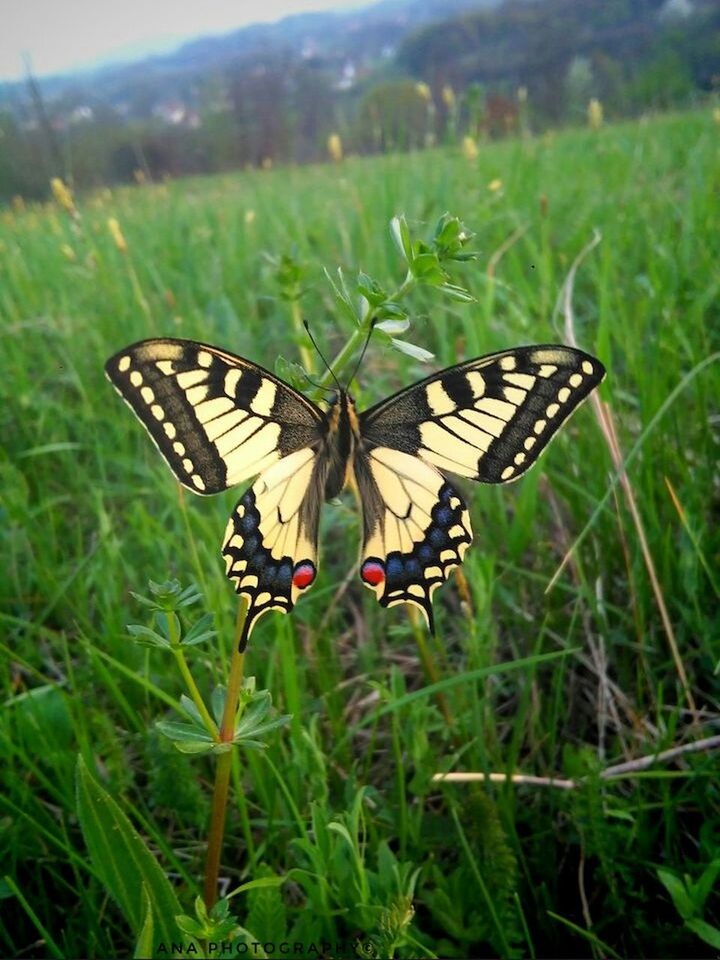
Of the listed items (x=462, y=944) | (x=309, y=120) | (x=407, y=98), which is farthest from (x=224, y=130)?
(x=462, y=944)

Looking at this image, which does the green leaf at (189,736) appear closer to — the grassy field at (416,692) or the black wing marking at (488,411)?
the grassy field at (416,692)

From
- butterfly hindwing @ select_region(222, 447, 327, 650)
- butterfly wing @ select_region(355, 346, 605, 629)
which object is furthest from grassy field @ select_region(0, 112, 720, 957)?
butterfly wing @ select_region(355, 346, 605, 629)

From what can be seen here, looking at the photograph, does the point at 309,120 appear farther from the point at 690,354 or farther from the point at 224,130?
the point at 690,354

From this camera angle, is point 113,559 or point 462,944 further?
point 113,559

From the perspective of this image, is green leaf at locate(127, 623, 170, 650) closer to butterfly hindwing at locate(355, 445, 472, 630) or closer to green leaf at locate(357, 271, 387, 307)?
butterfly hindwing at locate(355, 445, 472, 630)

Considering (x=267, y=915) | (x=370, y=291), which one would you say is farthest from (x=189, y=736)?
(x=370, y=291)

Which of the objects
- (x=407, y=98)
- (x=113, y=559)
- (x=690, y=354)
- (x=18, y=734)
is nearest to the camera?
(x=18, y=734)

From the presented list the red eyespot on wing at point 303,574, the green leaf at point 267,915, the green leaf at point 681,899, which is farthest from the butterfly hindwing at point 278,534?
the green leaf at point 681,899
